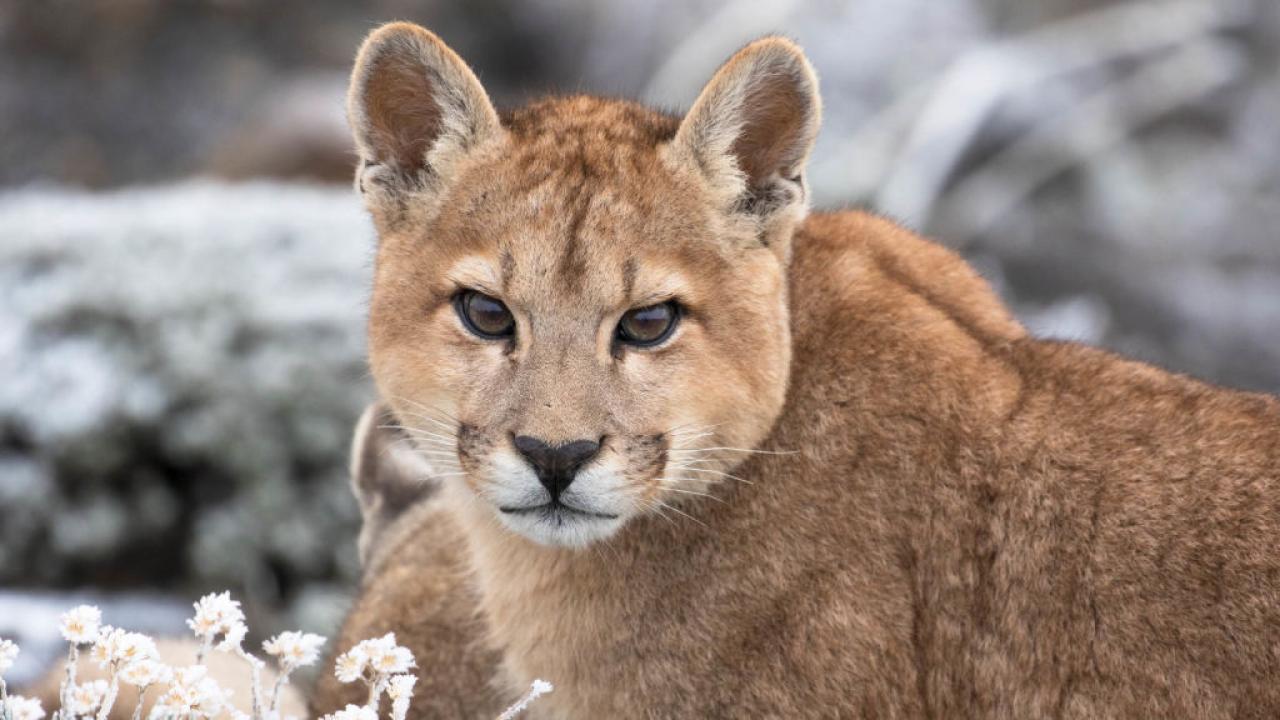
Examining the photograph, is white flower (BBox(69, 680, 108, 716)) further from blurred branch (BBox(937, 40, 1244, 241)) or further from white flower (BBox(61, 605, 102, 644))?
blurred branch (BBox(937, 40, 1244, 241))

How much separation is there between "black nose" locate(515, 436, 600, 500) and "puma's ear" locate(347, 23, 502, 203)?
1132 millimetres

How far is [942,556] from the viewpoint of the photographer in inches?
184

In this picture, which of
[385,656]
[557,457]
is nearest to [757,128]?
[557,457]

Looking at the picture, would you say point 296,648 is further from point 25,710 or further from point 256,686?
point 25,710

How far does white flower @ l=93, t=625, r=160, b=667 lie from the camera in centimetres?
425

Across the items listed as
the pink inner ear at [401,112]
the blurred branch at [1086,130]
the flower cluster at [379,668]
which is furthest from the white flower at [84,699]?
the blurred branch at [1086,130]

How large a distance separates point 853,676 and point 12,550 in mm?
5936

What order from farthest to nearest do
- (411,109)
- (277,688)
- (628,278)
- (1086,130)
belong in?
(1086,130) < (411,109) < (628,278) < (277,688)

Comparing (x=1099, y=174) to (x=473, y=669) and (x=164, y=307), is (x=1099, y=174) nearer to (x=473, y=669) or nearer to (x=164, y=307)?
(x=164, y=307)

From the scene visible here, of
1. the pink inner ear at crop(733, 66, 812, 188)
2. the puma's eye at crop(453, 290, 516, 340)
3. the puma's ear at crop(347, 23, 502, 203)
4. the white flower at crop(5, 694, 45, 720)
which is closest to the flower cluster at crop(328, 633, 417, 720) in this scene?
the white flower at crop(5, 694, 45, 720)

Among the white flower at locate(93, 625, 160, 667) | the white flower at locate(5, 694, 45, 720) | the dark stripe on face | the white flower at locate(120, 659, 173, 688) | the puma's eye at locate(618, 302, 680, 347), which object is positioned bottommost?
the white flower at locate(5, 694, 45, 720)

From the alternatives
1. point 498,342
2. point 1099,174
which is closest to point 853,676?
point 498,342

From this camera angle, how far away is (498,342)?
183 inches

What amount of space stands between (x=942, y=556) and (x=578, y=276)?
138cm
